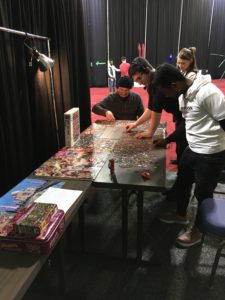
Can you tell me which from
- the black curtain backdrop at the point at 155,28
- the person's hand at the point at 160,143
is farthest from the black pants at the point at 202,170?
the black curtain backdrop at the point at 155,28

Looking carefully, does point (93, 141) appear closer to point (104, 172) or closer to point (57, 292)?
point (104, 172)

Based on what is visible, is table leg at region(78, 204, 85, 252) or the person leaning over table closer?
table leg at region(78, 204, 85, 252)

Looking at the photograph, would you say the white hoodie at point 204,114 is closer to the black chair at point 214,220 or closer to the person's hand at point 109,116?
the black chair at point 214,220

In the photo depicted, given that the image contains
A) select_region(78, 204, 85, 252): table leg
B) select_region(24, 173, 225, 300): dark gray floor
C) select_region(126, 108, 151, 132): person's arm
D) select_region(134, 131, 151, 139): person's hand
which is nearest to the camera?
select_region(24, 173, 225, 300): dark gray floor

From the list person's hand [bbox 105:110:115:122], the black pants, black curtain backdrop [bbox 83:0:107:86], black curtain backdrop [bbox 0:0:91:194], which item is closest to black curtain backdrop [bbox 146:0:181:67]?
black curtain backdrop [bbox 83:0:107:86]

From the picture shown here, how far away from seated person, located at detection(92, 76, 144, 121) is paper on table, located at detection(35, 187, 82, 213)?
60.9 inches

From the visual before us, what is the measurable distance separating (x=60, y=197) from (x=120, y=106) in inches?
70.6

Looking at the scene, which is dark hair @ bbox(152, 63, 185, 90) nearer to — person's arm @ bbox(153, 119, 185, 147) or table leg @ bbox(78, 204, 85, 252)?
person's arm @ bbox(153, 119, 185, 147)

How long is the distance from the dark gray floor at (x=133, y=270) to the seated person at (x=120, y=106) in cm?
117

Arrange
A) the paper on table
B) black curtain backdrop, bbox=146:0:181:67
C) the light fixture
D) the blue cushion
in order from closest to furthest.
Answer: the paper on table < the blue cushion < the light fixture < black curtain backdrop, bbox=146:0:181:67

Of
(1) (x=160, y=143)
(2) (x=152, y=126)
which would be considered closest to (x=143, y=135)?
(2) (x=152, y=126)

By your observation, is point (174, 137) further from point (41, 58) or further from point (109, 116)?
point (41, 58)

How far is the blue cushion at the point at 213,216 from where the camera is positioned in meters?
1.51

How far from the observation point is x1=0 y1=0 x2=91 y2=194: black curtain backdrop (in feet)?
6.78
